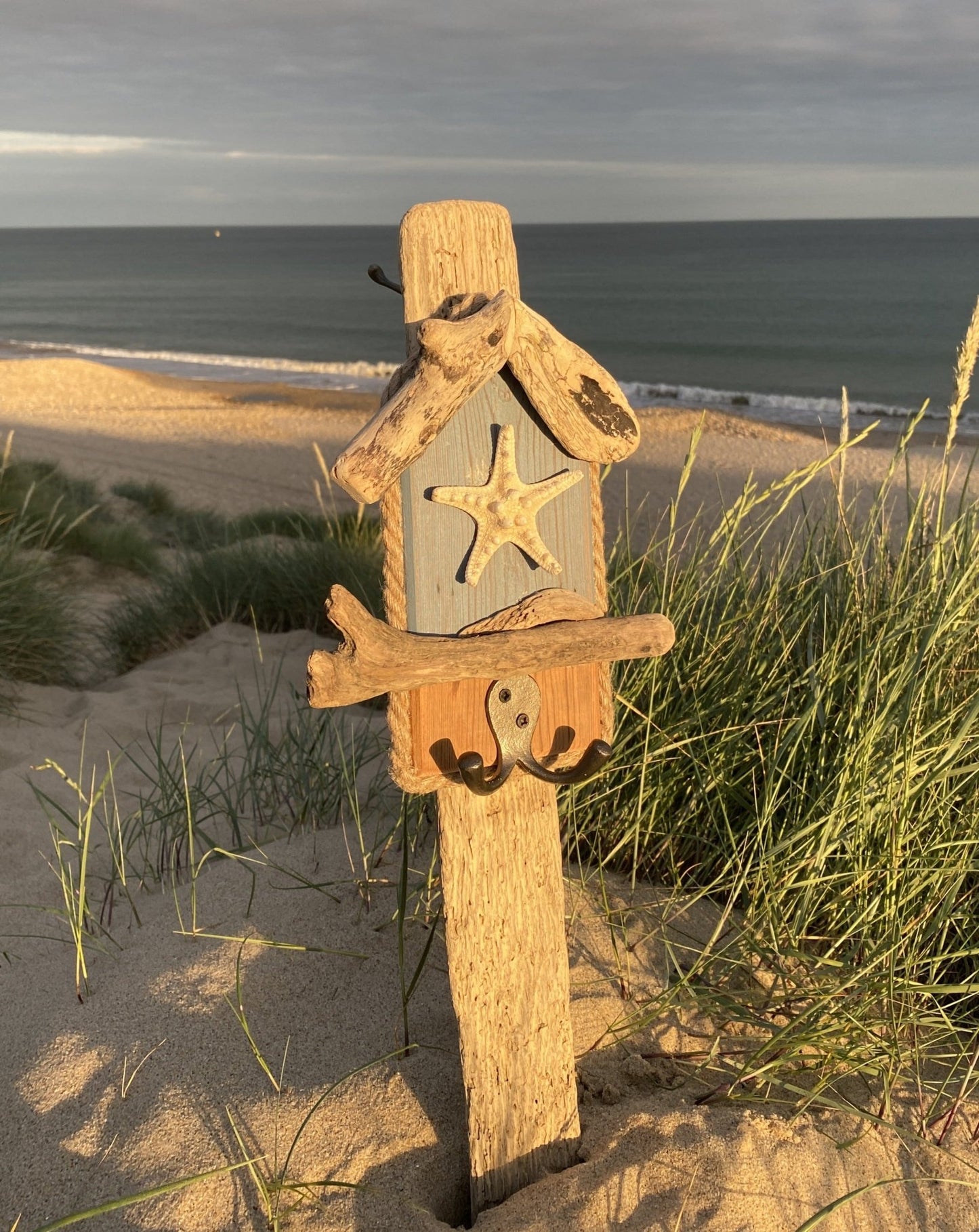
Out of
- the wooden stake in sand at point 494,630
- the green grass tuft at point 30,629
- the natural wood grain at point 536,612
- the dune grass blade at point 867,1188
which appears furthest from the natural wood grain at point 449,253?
the green grass tuft at point 30,629

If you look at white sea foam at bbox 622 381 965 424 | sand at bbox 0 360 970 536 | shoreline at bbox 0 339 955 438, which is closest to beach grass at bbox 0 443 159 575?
sand at bbox 0 360 970 536

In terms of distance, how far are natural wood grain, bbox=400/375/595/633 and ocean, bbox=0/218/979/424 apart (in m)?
1.40

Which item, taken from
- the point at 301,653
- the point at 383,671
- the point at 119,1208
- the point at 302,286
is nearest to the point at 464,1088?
the point at 119,1208

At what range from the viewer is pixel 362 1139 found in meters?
1.93

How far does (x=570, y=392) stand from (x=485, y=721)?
Result: 0.57 m

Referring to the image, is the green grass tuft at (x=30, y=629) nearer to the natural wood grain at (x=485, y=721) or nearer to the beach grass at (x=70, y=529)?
the beach grass at (x=70, y=529)

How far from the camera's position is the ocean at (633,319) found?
93.2 feet

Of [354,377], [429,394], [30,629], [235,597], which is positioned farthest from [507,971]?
[354,377]

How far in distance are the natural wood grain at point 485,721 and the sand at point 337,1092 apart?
2.11 ft

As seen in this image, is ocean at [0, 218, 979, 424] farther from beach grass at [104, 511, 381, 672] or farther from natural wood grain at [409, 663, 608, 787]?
beach grass at [104, 511, 381, 672]

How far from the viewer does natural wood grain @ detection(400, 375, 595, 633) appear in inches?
65.9

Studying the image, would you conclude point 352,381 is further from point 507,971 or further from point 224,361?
point 507,971

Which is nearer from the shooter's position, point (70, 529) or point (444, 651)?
point (444, 651)

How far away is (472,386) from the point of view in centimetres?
162
